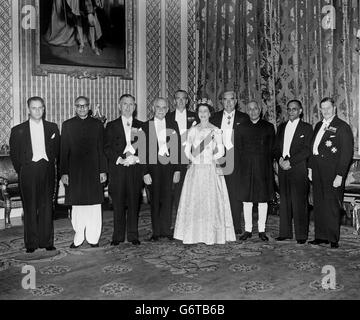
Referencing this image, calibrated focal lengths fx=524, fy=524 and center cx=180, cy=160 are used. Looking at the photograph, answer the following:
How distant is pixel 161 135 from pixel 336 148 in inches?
69.1

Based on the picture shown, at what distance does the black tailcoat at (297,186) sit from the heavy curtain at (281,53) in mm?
1626

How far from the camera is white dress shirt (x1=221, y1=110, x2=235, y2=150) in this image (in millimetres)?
5820

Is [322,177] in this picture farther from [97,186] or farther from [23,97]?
[23,97]

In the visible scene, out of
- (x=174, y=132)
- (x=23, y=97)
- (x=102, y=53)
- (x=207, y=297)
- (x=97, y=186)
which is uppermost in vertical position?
(x=102, y=53)

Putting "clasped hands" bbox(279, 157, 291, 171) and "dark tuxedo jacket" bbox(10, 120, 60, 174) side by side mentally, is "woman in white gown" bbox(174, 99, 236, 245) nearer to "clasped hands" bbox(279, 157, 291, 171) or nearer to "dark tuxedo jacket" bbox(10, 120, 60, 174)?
"clasped hands" bbox(279, 157, 291, 171)

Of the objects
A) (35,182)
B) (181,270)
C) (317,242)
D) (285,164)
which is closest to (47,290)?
(181,270)

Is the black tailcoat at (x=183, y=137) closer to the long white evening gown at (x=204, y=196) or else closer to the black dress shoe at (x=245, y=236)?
the long white evening gown at (x=204, y=196)

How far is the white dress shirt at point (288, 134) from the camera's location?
5.40 meters

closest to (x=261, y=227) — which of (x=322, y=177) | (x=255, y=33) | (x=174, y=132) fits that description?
(x=322, y=177)

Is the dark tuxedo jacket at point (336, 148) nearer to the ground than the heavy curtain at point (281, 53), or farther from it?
nearer to the ground

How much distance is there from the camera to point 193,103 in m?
8.85

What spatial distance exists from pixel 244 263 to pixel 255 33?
4238 millimetres

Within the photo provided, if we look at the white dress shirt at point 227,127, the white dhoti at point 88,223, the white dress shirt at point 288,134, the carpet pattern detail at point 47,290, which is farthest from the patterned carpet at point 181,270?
the white dress shirt at point 227,127

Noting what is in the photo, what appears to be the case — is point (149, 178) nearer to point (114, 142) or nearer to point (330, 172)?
point (114, 142)
